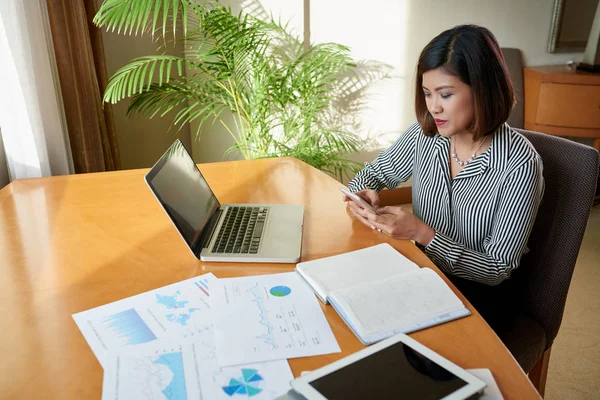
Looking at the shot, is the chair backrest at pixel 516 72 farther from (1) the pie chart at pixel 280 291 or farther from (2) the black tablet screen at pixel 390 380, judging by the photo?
(2) the black tablet screen at pixel 390 380

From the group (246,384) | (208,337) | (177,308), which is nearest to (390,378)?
(246,384)

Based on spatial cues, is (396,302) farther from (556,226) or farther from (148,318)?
(556,226)

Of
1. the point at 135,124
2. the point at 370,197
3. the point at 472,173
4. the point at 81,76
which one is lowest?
the point at 135,124

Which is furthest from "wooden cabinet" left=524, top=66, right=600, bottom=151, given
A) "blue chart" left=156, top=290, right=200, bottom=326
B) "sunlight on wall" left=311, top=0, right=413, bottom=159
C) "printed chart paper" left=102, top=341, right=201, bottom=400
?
"printed chart paper" left=102, top=341, right=201, bottom=400

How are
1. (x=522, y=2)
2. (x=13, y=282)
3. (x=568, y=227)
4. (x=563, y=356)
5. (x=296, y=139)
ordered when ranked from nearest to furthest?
(x=13, y=282) → (x=568, y=227) → (x=563, y=356) → (x=296, y=139) → (x=522, y=2)

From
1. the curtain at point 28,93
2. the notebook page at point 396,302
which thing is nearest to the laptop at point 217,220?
the notebook page at point 396,302

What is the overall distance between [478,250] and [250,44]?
1.42m

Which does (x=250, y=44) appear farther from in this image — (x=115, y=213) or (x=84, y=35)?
(x=115, y=213)

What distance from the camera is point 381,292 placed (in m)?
1.00

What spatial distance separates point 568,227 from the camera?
1.27 m

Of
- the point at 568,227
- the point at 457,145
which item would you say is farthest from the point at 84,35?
the point at 568,227

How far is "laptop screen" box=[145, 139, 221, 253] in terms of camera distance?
44.2 inches

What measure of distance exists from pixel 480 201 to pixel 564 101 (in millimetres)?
2345

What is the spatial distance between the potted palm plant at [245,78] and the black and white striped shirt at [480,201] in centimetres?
100
